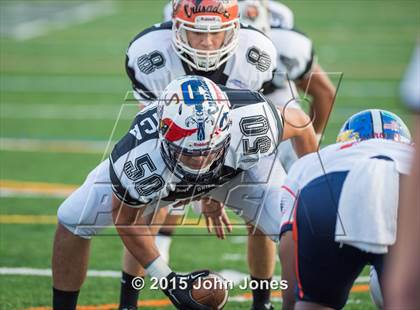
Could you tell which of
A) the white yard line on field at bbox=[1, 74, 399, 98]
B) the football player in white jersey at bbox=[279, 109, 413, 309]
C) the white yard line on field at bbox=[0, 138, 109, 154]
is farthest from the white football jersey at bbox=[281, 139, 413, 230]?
the white yard line on field at bbox=[1, 74, 399, 98]

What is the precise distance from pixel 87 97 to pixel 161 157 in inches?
293

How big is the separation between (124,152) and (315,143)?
93 cm

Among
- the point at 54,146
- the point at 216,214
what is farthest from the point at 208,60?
the point at 54,146

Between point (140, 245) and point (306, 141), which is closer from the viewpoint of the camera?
point (140, 245)

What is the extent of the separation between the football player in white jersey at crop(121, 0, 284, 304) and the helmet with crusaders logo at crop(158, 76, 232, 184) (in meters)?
0.70

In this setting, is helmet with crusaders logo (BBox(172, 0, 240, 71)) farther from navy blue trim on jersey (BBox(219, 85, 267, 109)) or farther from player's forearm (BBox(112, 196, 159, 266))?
player's forearm (BBox(112, 196, 159, 266))

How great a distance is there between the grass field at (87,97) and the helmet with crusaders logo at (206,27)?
125 cm

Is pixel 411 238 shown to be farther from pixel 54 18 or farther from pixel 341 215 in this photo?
pixel 54 18

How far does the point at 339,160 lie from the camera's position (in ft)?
10.2

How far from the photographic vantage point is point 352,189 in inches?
118

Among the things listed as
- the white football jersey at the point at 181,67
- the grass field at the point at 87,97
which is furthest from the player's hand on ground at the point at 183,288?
the white football jersey at the point at 181,67

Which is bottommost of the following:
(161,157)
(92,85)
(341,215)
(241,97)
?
(92,85)

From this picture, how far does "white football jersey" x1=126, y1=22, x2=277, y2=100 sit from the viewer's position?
4348 millimetres

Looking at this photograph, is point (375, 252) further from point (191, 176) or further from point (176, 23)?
point (176, 23)
